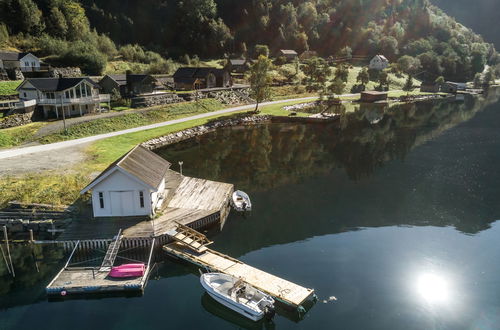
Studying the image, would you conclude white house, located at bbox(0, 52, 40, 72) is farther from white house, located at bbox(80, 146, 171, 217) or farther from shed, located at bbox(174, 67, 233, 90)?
white house, located at bbox(80, 146, 171, 217)

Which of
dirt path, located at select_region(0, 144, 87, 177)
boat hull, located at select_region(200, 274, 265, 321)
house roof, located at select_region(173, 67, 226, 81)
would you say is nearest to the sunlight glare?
boat hull, located at select_region(200, 274, 265, 321)

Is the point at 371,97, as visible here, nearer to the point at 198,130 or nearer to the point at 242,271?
the point at 198,130

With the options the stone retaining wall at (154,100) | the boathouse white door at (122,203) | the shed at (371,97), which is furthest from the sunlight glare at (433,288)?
the shed at (371,97)

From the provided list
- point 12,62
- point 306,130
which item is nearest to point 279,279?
point 306,130

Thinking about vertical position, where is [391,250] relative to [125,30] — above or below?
below

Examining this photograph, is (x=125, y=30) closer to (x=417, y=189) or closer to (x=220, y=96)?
(x=220, y=96)

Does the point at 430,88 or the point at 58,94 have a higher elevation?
the point at 58,94

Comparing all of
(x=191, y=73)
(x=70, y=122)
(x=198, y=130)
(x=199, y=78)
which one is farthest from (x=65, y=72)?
(x=198, y=130)
